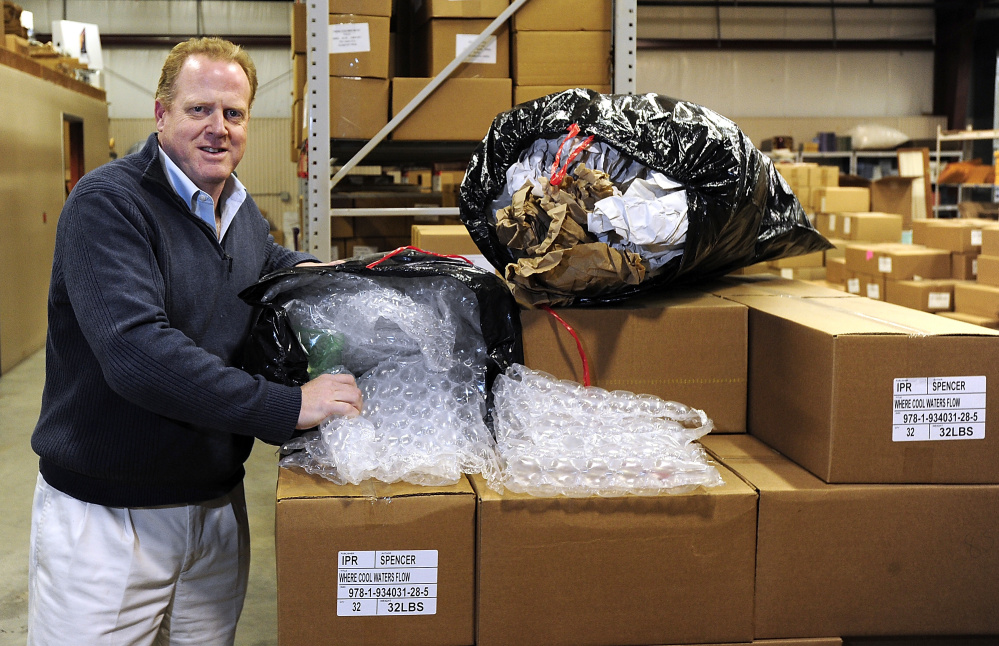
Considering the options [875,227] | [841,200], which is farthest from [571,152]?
[841,200]

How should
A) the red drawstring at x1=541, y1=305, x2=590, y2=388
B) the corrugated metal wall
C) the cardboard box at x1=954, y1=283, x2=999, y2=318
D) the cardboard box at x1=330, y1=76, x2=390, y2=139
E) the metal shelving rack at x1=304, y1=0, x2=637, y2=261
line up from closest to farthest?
1. the red drawstring at x1=541, y1=305, x2=590, y2=388
2. the metal shelving rack at x1=304, y1=0, x2=637, y2=261
3. the cardboard box at x1=330, y1=76, x2=390, y2=139
4. the cardboard box at x1=954, y1=283, x2=999, y2=318
5. the corrugated metal wall

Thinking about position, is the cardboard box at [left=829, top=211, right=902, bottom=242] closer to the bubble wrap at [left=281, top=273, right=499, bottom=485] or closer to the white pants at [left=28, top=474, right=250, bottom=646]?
the bubble wrap at [left=281, top=273, right=499, bottom=485]

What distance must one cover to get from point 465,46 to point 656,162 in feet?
5.69

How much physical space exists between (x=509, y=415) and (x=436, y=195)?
9.31 feet

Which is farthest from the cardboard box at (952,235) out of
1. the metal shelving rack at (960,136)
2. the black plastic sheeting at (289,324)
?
the black plastic sheeting at (289,324)

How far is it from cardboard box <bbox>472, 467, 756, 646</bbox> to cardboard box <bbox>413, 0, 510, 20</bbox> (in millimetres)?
2221

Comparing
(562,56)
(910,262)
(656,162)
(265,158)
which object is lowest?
(910,262)

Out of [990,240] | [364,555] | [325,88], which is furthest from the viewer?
[990,240]

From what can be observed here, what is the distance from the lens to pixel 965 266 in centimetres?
549

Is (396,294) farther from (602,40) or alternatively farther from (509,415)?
(602,40)

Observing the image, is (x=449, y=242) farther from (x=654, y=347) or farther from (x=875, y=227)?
(x=875, y=227)

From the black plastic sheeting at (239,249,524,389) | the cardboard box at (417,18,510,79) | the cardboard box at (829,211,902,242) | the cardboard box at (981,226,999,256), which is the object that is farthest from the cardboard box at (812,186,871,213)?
the black plastic sheeting at (239,249,524,389)

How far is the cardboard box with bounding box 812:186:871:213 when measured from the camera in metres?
7.36

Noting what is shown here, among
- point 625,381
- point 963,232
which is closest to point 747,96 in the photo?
point 963,232
